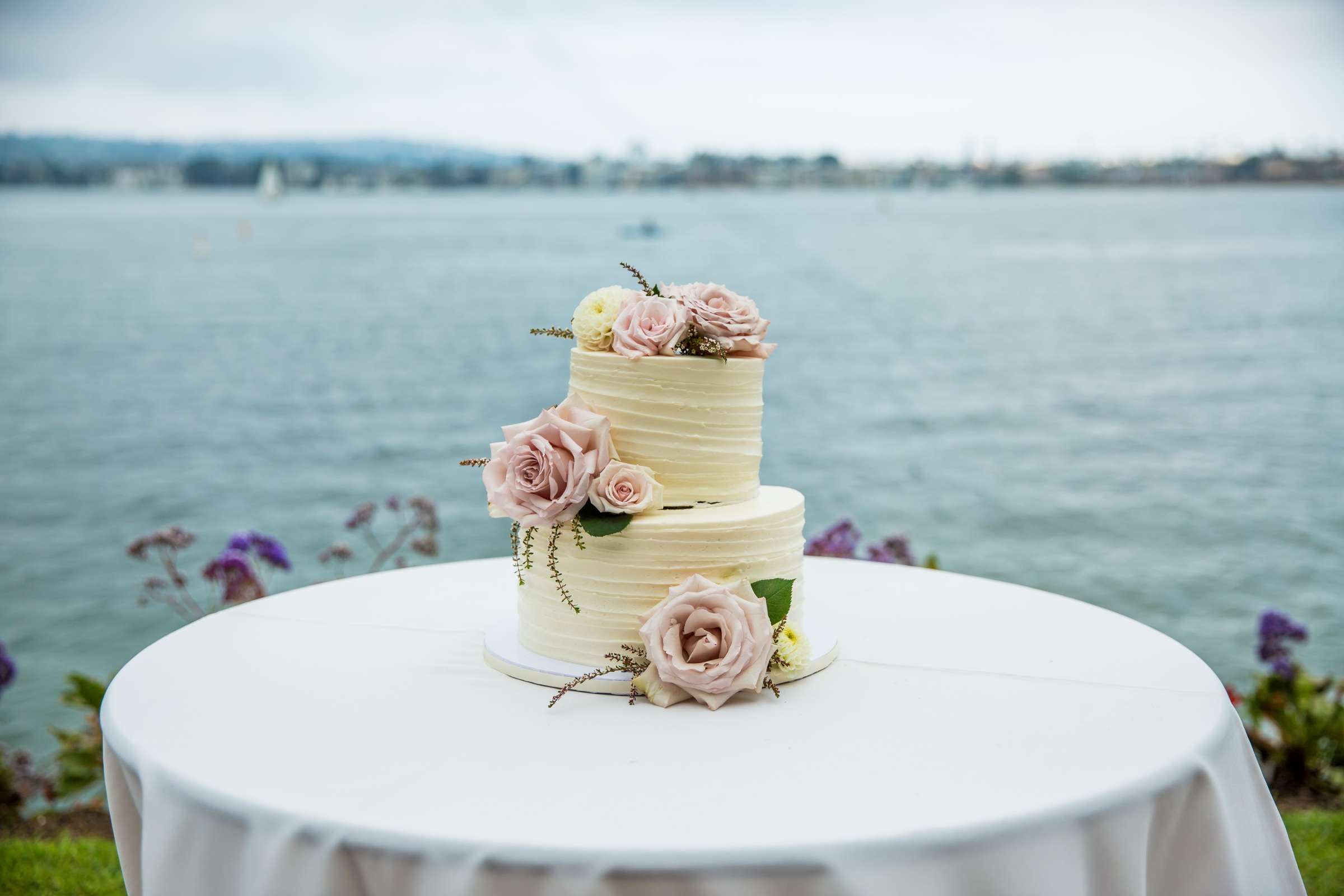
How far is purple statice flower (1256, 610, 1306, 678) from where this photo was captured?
16.0 feet

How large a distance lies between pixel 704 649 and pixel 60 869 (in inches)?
120

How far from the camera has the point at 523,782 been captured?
1764 millimetres

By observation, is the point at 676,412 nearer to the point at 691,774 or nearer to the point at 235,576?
the point at 691,774

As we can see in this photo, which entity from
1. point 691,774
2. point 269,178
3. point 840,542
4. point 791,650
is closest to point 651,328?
point 791,650

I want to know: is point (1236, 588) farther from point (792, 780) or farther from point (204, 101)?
point (204, 101)

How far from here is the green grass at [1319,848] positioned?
3.80 m

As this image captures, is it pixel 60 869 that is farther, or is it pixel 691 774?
pixel 60 869

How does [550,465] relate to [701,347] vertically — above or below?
below

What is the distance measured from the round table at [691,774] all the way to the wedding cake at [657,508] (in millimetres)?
124

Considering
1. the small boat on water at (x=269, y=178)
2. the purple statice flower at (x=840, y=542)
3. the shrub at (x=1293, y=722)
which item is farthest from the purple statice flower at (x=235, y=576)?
the small boat on water at (x=269, y=178)

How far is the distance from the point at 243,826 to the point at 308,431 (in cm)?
2086

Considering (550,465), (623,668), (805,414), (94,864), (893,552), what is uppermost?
(550,465)

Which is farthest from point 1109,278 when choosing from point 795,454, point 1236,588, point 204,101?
point 204,101

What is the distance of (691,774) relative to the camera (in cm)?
180
